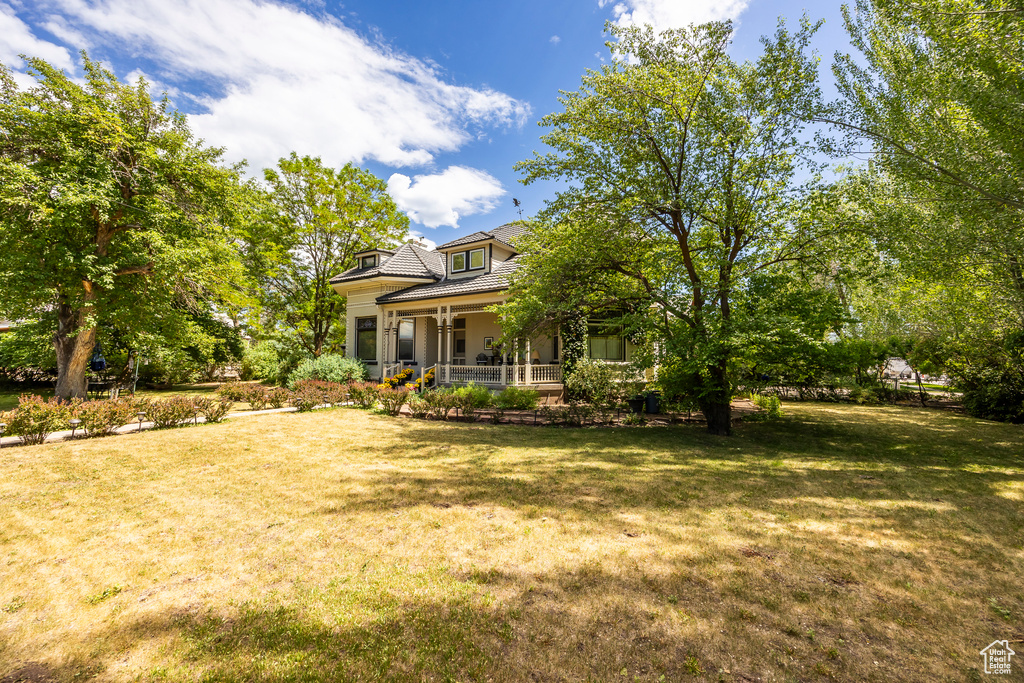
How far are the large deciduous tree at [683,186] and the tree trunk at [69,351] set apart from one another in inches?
548

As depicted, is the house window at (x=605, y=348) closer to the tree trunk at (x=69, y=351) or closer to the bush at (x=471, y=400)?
the bush at (x=471, y=400)

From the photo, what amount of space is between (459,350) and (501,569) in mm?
17477

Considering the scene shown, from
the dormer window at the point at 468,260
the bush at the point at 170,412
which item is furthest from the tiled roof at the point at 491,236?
the bush at the point at 170,412

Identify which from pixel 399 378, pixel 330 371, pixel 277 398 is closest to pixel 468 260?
pixel 399 378

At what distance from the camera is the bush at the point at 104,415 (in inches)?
355

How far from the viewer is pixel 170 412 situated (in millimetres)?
10430

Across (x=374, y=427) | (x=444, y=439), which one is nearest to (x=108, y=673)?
(x=444, y=439)

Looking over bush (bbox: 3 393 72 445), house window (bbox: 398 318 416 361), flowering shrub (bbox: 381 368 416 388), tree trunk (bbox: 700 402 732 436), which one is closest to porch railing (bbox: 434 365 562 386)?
flowering shrub (bbox: 381 368 416 388)

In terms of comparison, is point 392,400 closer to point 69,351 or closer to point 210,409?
point 210,409

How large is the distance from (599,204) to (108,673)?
10333mm

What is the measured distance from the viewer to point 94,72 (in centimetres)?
1255

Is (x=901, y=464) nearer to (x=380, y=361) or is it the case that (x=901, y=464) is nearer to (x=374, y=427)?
(x=374, y=427)

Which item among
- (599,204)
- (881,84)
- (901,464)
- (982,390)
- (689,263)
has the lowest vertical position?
(901,464)

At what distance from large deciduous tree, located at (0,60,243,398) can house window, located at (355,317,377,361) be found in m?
7.69
